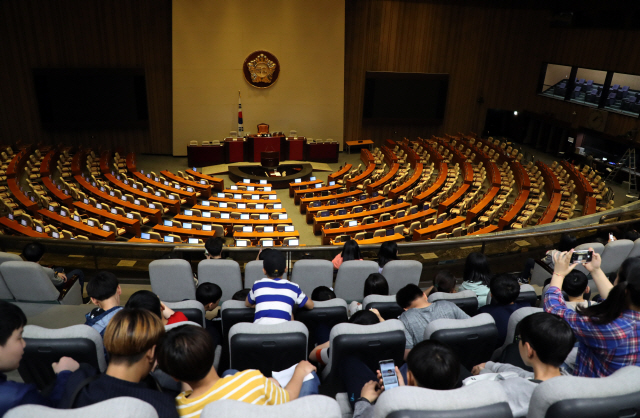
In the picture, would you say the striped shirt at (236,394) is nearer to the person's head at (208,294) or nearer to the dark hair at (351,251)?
the person's head at (208,294)

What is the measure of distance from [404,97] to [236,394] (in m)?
18.0

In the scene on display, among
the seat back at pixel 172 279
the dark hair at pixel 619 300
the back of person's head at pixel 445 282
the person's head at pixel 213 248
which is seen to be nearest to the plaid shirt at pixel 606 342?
the dark hair at pixel 619 300

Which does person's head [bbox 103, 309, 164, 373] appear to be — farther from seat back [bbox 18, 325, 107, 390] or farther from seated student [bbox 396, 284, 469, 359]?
seated student [bbox 396, 284, 469, 359]

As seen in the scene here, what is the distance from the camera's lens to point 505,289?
3.18 metres

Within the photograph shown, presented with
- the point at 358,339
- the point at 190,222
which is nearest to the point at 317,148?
the point at 190,222

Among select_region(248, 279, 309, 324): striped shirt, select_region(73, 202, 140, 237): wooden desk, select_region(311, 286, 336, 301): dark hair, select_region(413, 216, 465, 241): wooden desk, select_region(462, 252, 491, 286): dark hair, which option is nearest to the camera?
select_region(248, 279, 309, 324): striped shirt

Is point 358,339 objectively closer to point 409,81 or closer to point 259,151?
point 259,151

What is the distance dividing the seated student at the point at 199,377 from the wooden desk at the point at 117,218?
8881 mm

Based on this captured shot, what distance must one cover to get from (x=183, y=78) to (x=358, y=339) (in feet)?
52.8

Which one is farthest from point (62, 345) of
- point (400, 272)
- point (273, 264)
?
point (400, 272)

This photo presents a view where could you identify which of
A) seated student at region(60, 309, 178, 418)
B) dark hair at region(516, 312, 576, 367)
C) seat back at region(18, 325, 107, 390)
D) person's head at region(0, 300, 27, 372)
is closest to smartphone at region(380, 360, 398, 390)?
dark hair at region(516, 312, 576, 367)

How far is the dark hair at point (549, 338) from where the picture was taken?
6.57 feet

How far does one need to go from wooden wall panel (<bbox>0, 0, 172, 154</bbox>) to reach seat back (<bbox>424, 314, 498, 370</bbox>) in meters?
16.6

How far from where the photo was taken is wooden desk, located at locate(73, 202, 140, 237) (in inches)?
396
